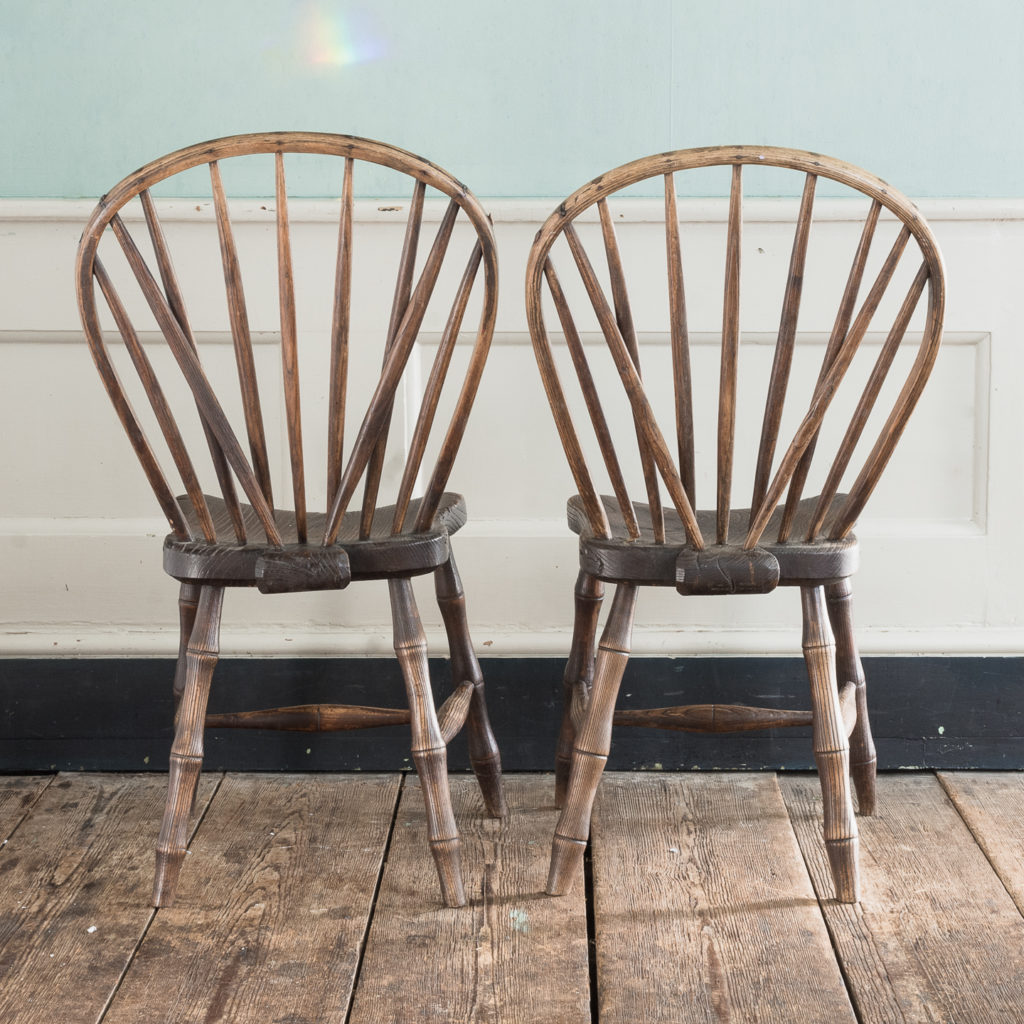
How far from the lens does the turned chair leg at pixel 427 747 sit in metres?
1.40

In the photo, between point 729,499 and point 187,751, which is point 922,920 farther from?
point 187,751

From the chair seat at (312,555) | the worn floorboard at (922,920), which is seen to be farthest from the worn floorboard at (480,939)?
the chair seat at (312,555)

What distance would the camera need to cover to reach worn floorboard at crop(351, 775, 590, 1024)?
3.91 ft

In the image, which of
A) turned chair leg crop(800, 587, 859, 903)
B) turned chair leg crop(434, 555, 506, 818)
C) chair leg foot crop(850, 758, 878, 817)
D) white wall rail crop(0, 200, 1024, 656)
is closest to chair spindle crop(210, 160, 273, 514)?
turned chair leg crop(434, 555, 506, 818)

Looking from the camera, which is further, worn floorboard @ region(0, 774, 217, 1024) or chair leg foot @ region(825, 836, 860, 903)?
chair leg foot @ region(825, 836, 860, 903)

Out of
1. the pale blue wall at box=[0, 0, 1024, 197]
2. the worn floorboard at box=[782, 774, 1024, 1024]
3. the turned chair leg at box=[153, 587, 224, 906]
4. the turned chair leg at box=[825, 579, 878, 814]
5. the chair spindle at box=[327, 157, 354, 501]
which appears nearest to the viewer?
→ the worn floorboard at box=[782, 774, 1024, 1024]

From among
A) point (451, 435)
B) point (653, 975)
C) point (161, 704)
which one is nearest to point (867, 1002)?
point (653, 975)

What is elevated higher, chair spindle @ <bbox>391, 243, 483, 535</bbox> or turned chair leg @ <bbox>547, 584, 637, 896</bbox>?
chair spindle @ <bbox>391, 243, 483, 535</bbox>

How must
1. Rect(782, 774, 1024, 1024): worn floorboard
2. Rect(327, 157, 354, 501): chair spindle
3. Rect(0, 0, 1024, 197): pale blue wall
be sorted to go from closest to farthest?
Rect(782, 774, 1024, 1024): worn floorboard → Rect(327, 157, 354, 501): chair spindle → Rect(0, 0, 1024, 197): pale blue wall

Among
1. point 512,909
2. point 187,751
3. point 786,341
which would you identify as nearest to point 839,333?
point 786,341

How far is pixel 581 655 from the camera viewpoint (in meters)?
1.62

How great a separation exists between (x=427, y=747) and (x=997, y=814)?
0.89 metres

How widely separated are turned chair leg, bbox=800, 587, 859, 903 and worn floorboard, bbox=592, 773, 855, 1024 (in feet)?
0.22

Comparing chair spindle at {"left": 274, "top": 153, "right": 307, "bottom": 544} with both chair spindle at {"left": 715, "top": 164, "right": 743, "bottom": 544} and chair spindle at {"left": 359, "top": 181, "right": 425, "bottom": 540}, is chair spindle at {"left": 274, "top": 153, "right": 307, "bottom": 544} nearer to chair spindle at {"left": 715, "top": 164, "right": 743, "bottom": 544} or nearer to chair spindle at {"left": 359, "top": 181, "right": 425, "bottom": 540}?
chair spindle at {"left": 359, "top": 181, "right": 425, "bottom": 540}
